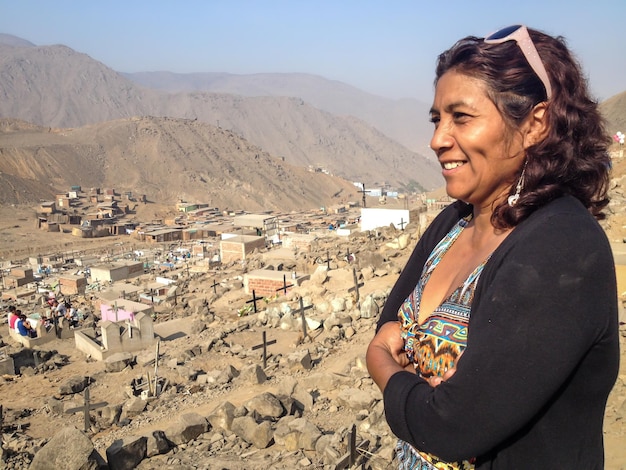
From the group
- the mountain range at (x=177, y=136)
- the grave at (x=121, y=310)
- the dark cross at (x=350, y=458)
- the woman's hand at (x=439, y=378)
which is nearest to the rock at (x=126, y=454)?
the dark cross at (x=350, y=458)

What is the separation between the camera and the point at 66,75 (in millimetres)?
134875

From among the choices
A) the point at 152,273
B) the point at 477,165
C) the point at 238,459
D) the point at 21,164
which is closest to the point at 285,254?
the point at 152,273

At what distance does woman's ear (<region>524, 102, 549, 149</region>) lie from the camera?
1.10 metres

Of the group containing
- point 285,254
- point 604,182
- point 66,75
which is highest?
point 66,75

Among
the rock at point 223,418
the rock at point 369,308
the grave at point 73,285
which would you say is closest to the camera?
the rock at point 223,418

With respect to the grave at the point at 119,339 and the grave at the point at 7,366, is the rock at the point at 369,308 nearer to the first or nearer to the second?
the grave at the point at 119,339

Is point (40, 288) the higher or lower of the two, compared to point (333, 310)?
lower

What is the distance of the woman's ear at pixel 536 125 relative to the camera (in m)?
1.10

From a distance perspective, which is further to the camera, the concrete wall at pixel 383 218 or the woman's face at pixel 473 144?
the concrete wall at pixel 383 218

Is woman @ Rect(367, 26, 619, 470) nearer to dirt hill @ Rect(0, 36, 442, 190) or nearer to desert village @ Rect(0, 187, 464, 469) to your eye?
desert village @ Rect(0, 187, 464, 469)

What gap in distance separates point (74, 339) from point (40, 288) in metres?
11.3

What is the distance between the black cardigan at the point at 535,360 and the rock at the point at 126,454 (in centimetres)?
435

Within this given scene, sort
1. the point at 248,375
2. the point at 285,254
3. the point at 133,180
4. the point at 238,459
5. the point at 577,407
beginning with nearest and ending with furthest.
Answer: the point at 577,407 < the point at 238,459 < the point at 248,375 < the point at 285,254 < the point at 133,180

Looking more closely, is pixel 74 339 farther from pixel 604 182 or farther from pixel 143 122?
pixel 143 122
